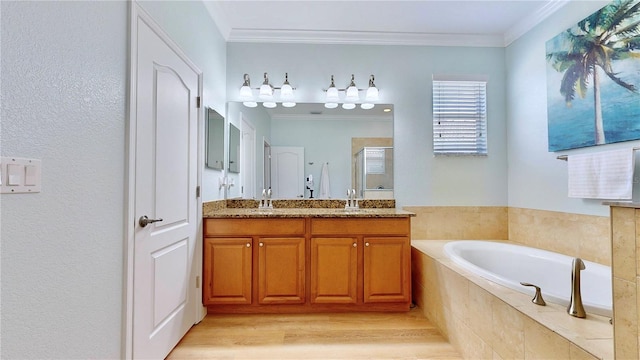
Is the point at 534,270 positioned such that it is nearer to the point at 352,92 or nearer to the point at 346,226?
the point at 346,226

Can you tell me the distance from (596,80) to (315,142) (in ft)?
7.20

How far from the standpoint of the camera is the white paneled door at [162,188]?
1.46 metres

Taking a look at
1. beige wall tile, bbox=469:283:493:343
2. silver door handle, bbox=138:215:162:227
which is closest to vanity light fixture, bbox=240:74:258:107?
silver door handle, bbox=138:215:162:227

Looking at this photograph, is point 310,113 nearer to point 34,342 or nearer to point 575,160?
point 575,160

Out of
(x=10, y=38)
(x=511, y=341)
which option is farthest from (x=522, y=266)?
(x=10, y=38)

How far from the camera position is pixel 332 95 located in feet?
9.34

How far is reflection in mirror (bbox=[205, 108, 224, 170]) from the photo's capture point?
236 cm

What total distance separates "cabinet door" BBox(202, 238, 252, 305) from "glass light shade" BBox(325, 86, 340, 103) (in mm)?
1557

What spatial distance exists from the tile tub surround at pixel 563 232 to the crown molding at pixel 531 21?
1666 millimetres

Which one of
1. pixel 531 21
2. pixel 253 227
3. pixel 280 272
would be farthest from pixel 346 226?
pixel 531 21

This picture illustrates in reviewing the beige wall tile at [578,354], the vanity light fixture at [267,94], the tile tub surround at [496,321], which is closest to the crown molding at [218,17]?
the vanity light fixture at [267,94]

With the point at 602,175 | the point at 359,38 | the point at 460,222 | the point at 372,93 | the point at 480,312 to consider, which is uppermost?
the point at 359,38

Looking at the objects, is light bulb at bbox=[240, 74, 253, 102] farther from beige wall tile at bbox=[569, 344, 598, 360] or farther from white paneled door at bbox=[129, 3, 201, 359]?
beige wall tile at bbox=[569, 344, 598, 360]

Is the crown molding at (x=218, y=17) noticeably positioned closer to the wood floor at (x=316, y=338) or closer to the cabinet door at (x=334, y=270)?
the cabinet door at (x=334, y=270)
